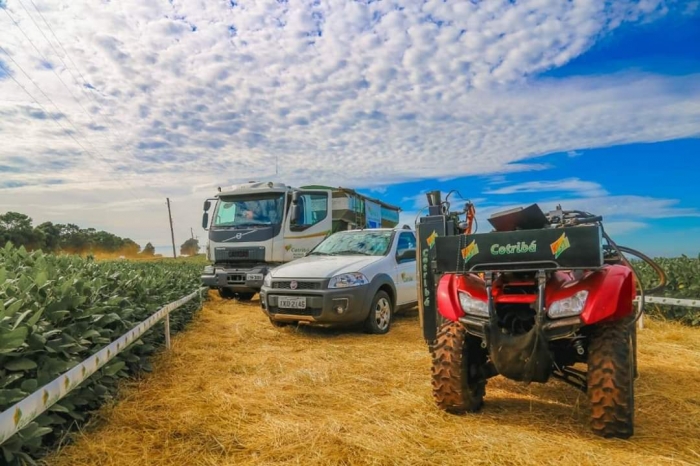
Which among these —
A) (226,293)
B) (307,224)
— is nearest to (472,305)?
(307,224)

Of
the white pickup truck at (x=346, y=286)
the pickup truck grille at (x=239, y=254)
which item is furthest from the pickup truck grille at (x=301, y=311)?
the pickup truck grille at (x=239, y=254)

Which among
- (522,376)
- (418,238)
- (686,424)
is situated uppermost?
(418,238)

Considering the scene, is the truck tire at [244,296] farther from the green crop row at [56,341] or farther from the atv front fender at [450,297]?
the atv front fender at [450,297]

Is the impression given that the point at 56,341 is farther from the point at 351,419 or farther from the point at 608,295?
the point at 608,295

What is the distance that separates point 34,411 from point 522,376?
292cm

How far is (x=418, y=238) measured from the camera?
510cm

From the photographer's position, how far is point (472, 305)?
360cm

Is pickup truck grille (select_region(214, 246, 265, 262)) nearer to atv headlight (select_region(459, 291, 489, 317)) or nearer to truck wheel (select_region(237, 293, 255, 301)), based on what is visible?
truck wheel (select_region(237, 293, 255, 301))

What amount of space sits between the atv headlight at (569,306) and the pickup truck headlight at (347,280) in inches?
156

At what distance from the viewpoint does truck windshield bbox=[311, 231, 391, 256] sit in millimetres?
8188

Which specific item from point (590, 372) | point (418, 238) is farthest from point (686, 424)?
point (418, 238)

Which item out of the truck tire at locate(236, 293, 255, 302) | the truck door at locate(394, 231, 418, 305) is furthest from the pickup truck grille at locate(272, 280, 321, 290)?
the truck tire at locate(236, 293, 255, 302)

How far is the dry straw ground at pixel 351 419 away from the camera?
9.76 ft

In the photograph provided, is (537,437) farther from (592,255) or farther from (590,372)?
(592,255)
